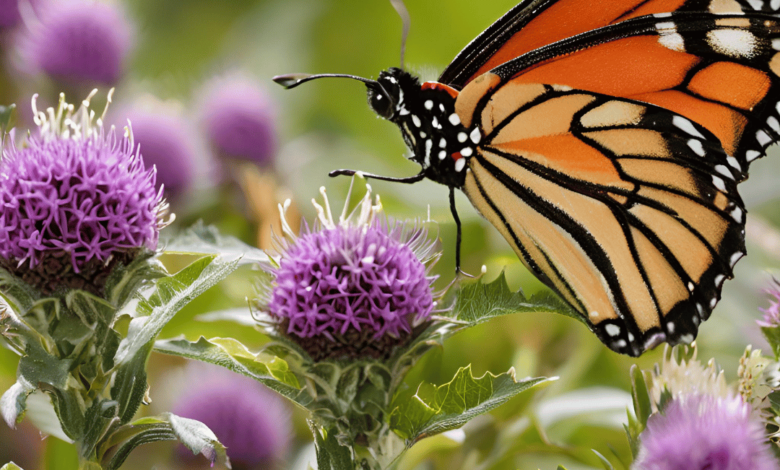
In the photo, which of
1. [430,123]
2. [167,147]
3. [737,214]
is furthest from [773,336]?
[167,147]

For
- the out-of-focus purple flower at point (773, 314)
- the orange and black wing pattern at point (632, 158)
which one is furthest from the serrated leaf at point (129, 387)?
the out-of-focus purple flower at point (773, 314)

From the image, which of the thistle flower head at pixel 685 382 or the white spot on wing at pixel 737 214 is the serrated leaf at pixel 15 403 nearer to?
the thistle flower head at pixel 685 382

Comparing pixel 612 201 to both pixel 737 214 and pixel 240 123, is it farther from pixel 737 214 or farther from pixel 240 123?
pixel 240 123

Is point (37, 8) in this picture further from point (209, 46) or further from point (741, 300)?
point (741, 300)

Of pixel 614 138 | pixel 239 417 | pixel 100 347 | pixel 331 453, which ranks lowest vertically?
pixel 239 417

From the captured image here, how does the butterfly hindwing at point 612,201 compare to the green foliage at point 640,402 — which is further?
the butterfly hindwing at point 612,201

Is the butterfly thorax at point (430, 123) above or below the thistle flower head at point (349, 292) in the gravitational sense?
above
